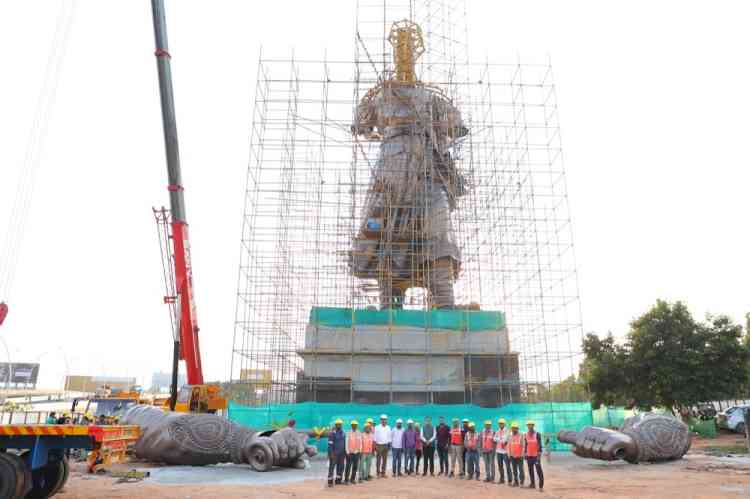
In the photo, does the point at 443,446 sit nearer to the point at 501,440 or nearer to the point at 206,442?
the point at 501,440

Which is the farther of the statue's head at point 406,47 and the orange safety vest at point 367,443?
the statue's head at point 406,47

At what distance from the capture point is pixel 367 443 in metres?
13.1

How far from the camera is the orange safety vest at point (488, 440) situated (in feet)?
44.4

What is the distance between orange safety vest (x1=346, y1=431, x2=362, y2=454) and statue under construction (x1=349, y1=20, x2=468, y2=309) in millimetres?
13861

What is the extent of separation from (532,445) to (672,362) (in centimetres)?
1749

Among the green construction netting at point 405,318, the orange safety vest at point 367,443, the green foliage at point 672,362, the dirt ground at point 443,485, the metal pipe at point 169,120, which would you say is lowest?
the dirt ground at point 443,485

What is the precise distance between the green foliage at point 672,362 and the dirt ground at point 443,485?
1118 cm

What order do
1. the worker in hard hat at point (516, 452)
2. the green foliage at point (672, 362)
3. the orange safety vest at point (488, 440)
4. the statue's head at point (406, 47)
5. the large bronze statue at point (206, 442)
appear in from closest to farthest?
the worker in hard hat at point (516, 452)
the orange safety vest at point (488, 440)
the large bronze statue at point (206, 442)
the green foliage at point (672, 362)
the statue's head at point (406, 47)

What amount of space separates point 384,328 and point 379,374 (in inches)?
79.0

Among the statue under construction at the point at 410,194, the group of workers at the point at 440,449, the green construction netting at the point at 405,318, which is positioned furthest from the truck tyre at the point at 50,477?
the statue under construction at the point at 410,194

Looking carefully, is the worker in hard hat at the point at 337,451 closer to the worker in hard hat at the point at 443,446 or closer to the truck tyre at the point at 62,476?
the worker in hard hat at the point at 443,446

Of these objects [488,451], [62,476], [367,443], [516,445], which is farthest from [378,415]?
[62,476]

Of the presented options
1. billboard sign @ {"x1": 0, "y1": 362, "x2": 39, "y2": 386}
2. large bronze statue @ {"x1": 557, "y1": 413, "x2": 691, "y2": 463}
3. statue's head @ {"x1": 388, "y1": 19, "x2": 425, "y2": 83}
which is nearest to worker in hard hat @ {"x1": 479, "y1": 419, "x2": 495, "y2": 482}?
large bronze statue @ {"x1": 557, "y1": 413, "x2": 691, "y2": 463}

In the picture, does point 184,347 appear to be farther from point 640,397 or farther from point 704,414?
point 704,414
